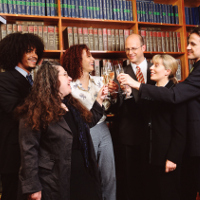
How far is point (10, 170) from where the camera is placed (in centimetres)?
158

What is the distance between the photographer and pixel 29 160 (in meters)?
1.27

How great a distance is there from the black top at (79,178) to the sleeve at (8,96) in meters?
0.42

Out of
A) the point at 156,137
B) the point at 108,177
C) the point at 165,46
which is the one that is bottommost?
the point at 108,177

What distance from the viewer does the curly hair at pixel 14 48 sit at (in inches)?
73.4

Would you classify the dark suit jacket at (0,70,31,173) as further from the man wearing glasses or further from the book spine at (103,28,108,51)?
the book spine at (103,28,108,51)

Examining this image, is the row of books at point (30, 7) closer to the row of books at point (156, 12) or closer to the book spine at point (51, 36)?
the book spine at point (51, 36)

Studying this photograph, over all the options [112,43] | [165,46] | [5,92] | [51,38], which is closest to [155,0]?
[165,46]

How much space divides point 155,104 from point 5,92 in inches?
43.5

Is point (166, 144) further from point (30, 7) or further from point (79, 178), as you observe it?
point (30, 7)

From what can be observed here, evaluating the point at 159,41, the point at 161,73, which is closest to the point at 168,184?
the point at 161,73

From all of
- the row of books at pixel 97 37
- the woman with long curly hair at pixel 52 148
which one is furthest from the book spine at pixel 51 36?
the woman with long curly hair at pixel 52 148

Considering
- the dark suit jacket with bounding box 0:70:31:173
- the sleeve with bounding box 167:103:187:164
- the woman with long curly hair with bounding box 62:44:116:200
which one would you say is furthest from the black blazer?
the dark suit jacket with bounding box 0:70:31:173

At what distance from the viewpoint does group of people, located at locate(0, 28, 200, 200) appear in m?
1.32

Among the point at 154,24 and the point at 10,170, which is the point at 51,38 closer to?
the point at 154,24
